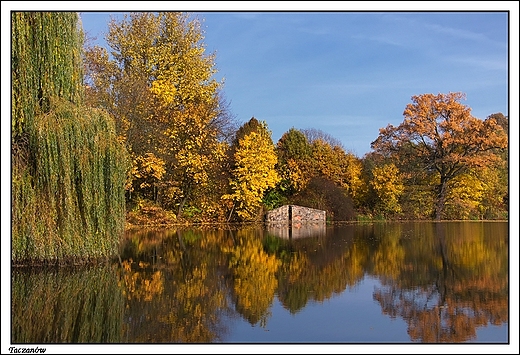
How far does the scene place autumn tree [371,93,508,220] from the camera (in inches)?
1405

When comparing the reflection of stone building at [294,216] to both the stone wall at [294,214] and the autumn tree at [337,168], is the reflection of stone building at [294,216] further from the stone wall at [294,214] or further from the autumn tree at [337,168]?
the autumn tree at [337,168]

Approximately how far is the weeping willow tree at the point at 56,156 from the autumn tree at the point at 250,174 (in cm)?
1866

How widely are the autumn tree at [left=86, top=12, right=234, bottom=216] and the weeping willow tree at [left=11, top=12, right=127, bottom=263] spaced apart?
44.2ft

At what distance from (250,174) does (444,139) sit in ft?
44.8

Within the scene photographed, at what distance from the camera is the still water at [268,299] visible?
23.0 feet

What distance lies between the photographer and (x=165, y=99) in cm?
2872

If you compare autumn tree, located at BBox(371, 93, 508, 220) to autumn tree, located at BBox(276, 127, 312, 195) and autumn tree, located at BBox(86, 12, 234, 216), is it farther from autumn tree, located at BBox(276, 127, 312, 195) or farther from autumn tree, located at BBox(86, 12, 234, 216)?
autumn tree, located at BBox(86, 12, 234, 216)

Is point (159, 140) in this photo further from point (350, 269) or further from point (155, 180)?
point (350, 269)

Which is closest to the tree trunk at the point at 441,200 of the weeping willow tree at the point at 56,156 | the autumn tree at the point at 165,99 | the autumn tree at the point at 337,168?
the autumn tree at the point at 337,168

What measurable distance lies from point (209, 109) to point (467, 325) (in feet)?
81.2

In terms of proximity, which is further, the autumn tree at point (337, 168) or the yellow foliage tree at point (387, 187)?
the autumn tree at point (337, 168)

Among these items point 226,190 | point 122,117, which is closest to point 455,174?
point 226,190

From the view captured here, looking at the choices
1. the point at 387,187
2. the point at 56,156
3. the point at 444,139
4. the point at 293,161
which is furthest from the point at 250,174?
the point at 56,156

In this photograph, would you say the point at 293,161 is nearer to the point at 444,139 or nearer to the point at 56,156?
the point at 444,139
